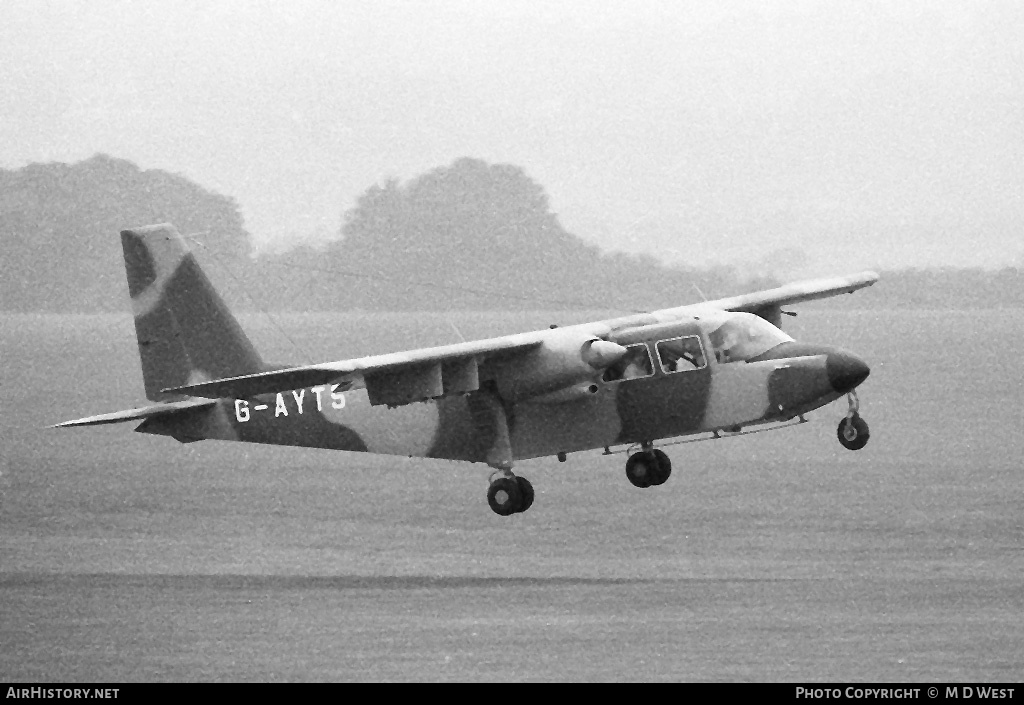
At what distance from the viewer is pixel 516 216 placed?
137750 mm

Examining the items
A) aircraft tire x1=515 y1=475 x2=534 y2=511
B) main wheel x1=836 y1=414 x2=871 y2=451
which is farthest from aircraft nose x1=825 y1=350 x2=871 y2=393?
aircraft tire x1=515 y1=475 x2=534 y2=511

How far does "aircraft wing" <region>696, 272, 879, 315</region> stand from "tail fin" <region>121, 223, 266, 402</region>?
10122 millimetres

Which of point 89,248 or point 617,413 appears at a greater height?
point 89,248

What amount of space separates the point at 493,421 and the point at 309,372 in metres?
4.48

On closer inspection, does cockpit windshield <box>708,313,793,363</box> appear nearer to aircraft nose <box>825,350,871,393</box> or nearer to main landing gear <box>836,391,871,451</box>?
aircraft nose <box>825,350,871,393</box>

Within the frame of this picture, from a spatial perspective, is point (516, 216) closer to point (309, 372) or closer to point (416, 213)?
point (416, 213)

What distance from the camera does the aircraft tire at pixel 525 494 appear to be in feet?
118

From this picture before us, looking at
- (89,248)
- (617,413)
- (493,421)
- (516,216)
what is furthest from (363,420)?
(516,216)

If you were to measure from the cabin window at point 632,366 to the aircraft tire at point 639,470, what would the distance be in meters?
2.93

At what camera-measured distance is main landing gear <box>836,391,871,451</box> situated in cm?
3706

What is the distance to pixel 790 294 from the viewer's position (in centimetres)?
Result: 4091

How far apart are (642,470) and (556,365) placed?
3.96 meters

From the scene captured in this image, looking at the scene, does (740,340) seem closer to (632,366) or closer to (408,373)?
(632,366)

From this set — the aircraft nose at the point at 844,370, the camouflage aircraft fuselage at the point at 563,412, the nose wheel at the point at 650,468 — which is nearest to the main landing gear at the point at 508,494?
the camouflage aircraft fuselage at the point at 563,412
